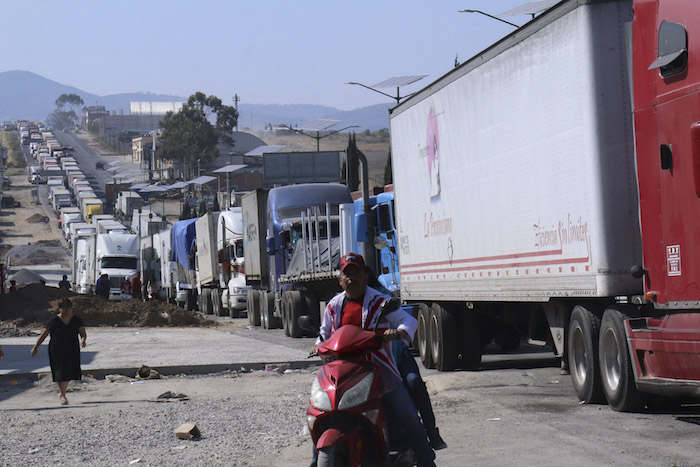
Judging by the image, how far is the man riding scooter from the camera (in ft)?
23.1

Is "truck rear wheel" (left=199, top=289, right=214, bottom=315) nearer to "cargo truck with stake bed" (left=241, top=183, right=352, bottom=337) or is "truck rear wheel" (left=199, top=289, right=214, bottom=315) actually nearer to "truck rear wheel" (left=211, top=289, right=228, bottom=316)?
"truck rear wheel" (left=211, top=289, right=228, bottom=316)

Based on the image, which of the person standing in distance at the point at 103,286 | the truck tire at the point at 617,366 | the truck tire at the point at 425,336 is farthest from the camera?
the person standing in distance at the point at 103,286

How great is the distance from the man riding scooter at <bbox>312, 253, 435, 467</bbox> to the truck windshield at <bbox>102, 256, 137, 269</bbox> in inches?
2094

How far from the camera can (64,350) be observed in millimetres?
15664

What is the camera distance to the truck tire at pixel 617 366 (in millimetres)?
10992

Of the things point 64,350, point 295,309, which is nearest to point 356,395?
point 64,350

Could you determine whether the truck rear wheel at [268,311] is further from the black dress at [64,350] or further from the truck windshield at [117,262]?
the truck windshield at [117,262]

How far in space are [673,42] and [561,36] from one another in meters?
2.05

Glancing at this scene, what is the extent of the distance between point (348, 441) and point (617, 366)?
5280mm

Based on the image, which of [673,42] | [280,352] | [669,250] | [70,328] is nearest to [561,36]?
[673,42]

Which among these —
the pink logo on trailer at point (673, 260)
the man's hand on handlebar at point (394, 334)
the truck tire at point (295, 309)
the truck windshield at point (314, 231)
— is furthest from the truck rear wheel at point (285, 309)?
the man's hand on handlebar at point (394, 334)

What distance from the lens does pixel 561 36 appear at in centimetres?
1195

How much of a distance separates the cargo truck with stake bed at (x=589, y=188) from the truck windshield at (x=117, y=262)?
44.8 m

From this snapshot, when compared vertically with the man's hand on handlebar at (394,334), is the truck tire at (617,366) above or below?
below
